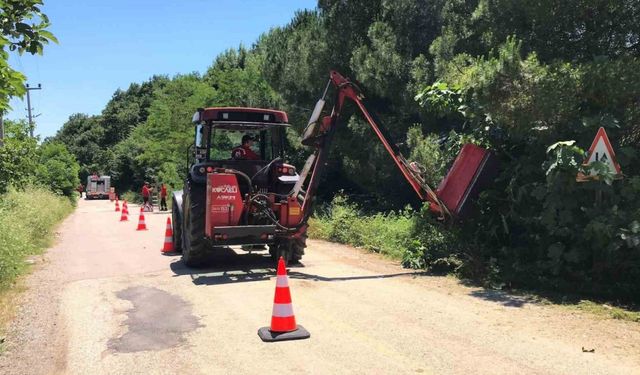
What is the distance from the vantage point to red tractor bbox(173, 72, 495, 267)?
9078 millimetres

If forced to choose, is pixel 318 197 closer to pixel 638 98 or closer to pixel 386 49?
pixel 386 49

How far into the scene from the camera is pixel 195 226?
Result: 31.8 feet

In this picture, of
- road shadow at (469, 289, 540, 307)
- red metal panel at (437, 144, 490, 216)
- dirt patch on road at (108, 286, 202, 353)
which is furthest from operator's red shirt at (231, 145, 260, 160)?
road shadow at (469, 289, 540, 307)

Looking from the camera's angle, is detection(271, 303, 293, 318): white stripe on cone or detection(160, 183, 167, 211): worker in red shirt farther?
detection(160, 183, 167, 211): worker in red shirt

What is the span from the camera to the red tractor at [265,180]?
908 cm

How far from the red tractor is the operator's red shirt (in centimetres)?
2

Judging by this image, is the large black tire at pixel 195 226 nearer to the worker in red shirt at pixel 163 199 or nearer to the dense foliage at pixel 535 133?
the dense foliage at pixel 535 133

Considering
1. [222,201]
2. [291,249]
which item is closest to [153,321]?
[222,201]

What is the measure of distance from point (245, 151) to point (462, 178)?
4.29m

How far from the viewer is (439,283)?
28.0ft

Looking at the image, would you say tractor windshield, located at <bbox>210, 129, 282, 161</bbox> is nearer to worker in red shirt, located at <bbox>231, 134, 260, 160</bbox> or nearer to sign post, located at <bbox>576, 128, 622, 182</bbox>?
worker in red shirt, located at <bbox>231, 134, 260, 160</bbox>

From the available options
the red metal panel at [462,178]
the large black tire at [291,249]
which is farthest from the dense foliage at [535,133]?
the large black tire at [291,249]

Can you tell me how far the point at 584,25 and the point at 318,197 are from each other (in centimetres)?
1411

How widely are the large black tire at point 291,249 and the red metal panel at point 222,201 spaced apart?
1196 millimetres
